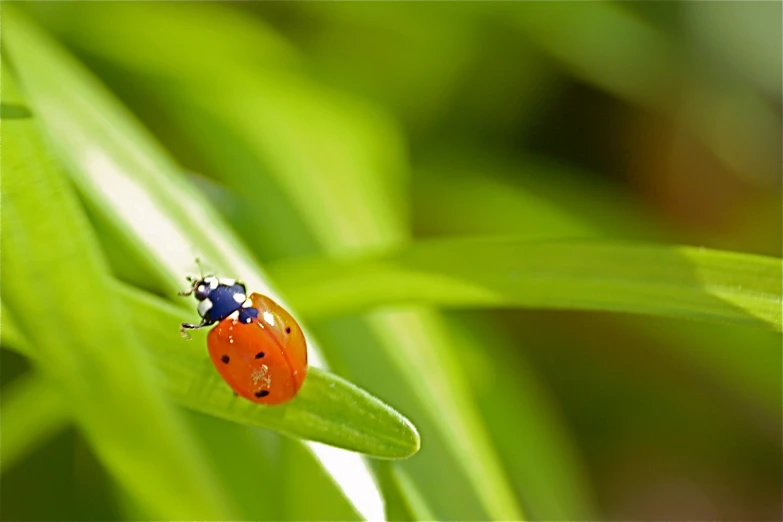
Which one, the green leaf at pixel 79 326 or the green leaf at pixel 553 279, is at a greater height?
the green leaf at pixel 553 279

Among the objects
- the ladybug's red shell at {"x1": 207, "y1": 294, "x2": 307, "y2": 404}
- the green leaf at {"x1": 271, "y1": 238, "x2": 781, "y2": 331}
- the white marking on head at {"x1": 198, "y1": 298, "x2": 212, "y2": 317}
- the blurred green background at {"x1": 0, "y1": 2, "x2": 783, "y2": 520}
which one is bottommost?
the ladybug's red shell at {"x1": 207, "y1": 294, "x2": 307, "y2": 404}

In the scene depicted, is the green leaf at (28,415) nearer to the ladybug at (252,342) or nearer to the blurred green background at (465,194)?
the blurred green background at (465,194)

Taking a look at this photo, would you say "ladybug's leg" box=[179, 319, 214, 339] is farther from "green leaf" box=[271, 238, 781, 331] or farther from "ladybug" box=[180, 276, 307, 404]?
"green leaf" box=[271, 238, 781, 331]

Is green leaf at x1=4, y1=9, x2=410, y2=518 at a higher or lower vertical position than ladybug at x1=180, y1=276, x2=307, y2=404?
higher

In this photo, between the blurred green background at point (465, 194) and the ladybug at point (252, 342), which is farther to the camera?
the blurred green background at point (465, 194)

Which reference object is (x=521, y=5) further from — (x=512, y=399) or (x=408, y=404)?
(x=408, y=404)

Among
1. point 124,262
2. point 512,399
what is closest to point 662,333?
point 512,399

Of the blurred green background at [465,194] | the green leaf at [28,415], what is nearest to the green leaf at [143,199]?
the blurred green background at [465,194]

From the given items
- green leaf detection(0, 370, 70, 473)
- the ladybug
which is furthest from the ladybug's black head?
green leaf detection(0, 370, 70, 473)
